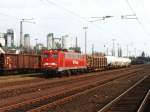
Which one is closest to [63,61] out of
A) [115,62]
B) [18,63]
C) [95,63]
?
[18,63]

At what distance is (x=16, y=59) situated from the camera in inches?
1946

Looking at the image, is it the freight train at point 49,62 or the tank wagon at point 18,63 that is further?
the tank wagon at point 18,63

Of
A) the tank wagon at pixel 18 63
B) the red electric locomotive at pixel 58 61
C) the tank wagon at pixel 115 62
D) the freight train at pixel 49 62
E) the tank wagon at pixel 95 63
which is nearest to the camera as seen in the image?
the red electric locomotive at pixel 58 61

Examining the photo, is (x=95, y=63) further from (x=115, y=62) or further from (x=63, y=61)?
(x=63, y=61)

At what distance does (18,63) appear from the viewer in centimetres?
5012

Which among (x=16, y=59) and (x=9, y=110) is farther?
(x=16, y=59)

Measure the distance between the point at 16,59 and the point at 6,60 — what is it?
3093mm

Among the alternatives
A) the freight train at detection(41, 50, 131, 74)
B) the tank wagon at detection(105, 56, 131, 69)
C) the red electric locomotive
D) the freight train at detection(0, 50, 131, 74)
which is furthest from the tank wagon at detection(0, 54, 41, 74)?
the tank wagon at detection(105, 56, 131, 69)

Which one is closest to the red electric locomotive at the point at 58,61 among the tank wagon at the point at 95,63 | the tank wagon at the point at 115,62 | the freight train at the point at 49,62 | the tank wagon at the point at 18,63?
the freight train at the point at 49,62

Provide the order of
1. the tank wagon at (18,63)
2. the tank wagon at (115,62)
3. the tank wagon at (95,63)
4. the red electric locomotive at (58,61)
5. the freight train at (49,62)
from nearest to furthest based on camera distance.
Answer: the red electric locomotive at (58,61), the freight train at (49,62), the tank wagon at (18,63), the tank wagon at (95,63), the tank wagon at (115,62)

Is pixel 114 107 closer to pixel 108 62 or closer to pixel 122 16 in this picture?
pixel 122 16

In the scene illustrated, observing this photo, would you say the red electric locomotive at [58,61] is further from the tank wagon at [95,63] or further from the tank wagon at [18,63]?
the tank wagon at [95,63]

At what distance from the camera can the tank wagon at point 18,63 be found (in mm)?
46253

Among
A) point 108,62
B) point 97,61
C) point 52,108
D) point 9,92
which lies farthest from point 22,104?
point 108,62
